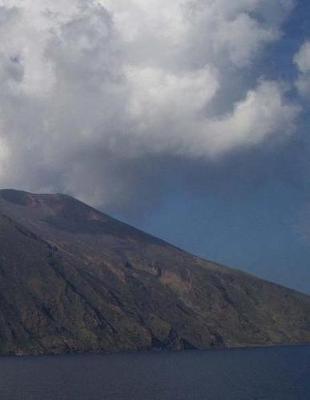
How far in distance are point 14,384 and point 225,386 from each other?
121 feet

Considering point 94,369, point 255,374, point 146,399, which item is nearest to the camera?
point 146,399

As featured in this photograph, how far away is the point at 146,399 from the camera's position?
96188 mm

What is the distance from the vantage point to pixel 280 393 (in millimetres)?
105438

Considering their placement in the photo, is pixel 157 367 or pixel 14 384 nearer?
Answer: pixel 14 384

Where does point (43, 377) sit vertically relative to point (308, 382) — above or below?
below

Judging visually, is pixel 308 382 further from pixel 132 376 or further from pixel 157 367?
pixel 157 367

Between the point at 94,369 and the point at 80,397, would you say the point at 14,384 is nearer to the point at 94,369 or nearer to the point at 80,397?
the point at 80,397

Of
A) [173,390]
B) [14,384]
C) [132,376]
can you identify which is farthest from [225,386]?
[14,384]

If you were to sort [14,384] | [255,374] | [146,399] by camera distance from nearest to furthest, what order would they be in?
[146,399]
[14,384]
[255,374]

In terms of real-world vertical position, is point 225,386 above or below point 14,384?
above

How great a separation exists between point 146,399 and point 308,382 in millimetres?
42702

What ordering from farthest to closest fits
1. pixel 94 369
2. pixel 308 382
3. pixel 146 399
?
pixel 94 369 → pixel 308 382 → pixel 146 399

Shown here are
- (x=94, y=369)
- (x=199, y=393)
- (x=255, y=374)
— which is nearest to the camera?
(x=199, y=393)

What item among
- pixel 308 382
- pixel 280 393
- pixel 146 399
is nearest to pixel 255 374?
pixel 308 382
